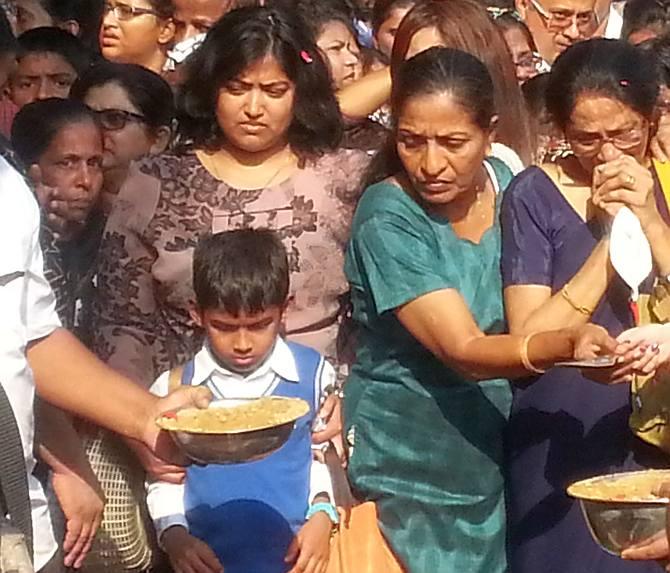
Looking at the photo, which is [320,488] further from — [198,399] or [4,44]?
[4,44]

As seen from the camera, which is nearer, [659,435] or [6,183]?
[6,183]

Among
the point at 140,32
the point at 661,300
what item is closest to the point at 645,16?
the point at 140,32

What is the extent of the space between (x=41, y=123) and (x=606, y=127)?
134 cm

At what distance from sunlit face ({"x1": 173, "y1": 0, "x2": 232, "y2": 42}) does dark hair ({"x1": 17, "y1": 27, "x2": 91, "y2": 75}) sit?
309mm

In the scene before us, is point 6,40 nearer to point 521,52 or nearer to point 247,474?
point 247,474

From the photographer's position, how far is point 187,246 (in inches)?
124

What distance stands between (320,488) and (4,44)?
935mm

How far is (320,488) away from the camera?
9.82 feet

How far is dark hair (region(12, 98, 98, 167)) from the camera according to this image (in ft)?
11.8

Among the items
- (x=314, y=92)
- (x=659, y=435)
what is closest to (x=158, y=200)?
(x=314, y=92)

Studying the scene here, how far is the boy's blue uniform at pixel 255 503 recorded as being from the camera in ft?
9.66

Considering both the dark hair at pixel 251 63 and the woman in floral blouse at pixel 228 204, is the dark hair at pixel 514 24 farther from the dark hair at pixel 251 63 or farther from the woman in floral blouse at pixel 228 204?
the woman in floral blouse at pixel 228 204

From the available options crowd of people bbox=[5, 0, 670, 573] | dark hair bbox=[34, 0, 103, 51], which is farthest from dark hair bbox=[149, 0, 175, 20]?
crowd of people bbox=[5, 0, 670, 573]

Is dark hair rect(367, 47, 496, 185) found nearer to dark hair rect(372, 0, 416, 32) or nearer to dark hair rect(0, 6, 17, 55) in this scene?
dark hair rect(0, 6, 17, 55)
